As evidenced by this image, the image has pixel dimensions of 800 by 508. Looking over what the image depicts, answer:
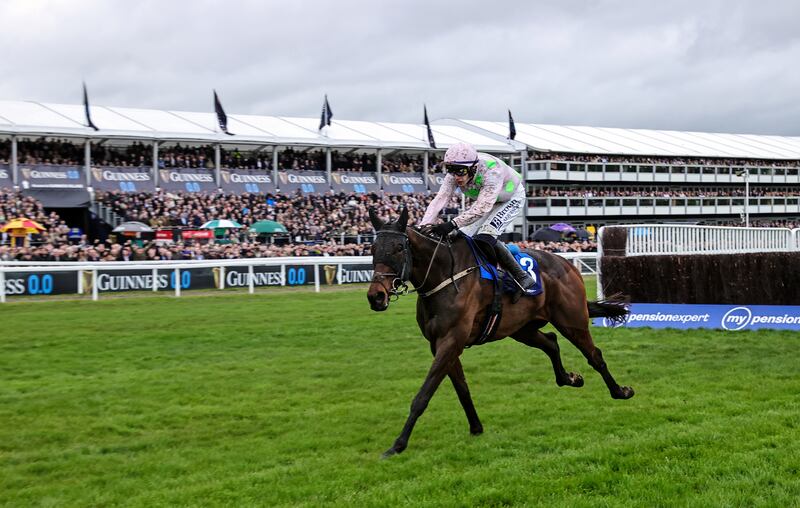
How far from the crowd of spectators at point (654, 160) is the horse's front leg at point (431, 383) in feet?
151

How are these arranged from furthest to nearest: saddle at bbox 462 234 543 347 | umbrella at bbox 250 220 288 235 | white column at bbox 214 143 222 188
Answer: white column at bbox 214 143 222 188
umbrella at bbox 250 220 288 235
saddle at bbox 462 234 543 347

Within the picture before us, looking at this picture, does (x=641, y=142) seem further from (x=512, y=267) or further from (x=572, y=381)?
(x=512, y=267)

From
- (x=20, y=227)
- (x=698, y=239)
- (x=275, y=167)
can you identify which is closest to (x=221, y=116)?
(x=275, y=167)

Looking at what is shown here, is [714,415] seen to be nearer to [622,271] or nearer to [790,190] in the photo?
[622,271]

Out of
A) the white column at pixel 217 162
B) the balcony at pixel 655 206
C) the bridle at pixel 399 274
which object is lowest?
the bridle at pixel 399 274

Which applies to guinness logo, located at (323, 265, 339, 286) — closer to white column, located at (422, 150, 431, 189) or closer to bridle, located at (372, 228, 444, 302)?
white column, located at (422, 150, 431, 189)

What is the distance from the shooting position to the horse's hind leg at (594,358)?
7.31m

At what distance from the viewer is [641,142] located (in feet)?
199

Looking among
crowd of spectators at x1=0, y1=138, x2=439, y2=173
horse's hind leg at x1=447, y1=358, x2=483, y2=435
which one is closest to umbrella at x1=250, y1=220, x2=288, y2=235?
crowd of spectators at x1=0, y1=138, x2=439, y2=173

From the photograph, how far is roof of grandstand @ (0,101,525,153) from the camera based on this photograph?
1289 inches

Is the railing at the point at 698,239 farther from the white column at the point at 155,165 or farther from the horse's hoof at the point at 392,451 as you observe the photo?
the white column at the point at 155,165

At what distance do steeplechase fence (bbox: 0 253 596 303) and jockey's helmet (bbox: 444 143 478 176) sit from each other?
14762 mm

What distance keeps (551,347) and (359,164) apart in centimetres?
3381

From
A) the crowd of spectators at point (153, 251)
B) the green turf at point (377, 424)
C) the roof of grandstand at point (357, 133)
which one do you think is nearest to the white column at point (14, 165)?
the roof of grandstand at point (357, 133)
